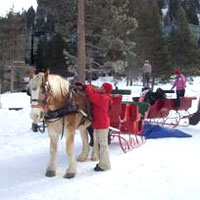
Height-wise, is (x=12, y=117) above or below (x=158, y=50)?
below

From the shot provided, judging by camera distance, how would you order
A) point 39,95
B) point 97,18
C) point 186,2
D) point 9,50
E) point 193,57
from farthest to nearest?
point 186,2, point 193,57, point 9,50, point 97,18, point 39,95

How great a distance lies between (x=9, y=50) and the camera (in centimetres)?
3866

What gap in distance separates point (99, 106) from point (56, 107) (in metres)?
0.84

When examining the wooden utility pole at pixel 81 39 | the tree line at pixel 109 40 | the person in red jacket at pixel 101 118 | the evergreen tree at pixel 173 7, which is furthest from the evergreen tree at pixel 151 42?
the evergreen tree at pixel 173 7

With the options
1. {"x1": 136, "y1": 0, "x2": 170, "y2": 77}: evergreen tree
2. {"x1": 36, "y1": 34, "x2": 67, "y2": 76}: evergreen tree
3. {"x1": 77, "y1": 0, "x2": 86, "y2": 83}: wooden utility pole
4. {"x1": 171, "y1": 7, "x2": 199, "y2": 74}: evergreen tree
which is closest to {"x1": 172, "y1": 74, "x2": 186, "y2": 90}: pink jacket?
{"x1": 77, "y1": 0, "x2": 86, "y2": 83}: wooden utility pole

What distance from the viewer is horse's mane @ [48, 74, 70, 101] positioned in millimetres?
7320

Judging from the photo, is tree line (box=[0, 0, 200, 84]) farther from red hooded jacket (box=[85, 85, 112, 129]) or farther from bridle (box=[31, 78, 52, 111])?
bridle (box=[31, 78, 52, 111])

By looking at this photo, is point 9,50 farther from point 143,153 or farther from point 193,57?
→ point 143,153

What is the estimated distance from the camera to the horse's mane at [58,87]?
288 inches

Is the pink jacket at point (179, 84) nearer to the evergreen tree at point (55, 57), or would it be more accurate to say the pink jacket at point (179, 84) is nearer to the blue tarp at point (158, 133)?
the blue tarp at point (158, 133)

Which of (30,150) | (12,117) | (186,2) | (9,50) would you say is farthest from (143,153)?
(186,2)

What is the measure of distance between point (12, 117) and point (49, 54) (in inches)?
1243

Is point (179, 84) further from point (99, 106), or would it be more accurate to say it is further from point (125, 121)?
point (99, 106)

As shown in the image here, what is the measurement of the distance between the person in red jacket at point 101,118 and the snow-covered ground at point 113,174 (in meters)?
0.22
